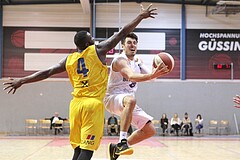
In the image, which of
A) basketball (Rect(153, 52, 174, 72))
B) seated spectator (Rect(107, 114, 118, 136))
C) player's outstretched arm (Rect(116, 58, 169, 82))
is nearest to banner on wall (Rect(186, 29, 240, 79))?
seated spectator (Rect(107, 114, 118, 136))

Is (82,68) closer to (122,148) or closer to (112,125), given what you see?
(122,148)

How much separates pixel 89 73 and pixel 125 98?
1185 millimetres

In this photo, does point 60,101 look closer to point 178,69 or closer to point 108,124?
point 108,124

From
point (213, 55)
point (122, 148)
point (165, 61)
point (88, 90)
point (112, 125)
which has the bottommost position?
point (112, 125)

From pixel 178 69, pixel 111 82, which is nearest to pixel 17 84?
pixel 111 82

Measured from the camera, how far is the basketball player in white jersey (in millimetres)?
5898

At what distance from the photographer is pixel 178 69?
23.8m

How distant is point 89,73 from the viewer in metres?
5.06

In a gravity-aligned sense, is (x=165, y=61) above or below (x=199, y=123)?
above

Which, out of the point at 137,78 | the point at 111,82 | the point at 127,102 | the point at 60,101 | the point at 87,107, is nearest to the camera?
the point at 87,107

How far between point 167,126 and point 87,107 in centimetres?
1735

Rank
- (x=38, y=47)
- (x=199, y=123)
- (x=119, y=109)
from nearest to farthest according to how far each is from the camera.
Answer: (x=119, y=109), (x=199, y=123), (x=38, y=47)

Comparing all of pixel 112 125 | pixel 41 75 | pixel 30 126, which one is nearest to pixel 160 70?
pixel 41 75

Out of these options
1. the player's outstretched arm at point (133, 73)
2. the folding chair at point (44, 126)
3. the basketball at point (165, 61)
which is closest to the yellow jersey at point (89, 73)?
the player's outstretched arm at point (133, 73)
